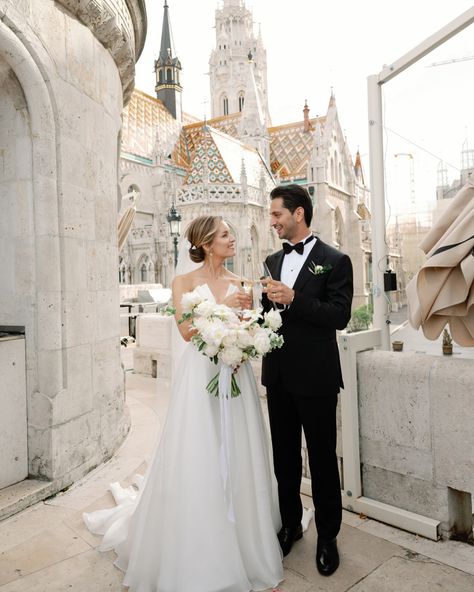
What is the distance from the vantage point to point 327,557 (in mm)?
2514

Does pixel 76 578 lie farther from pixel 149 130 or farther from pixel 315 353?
pixel 149 130

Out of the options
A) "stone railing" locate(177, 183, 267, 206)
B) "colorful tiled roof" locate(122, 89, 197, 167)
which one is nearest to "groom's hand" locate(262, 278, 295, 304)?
"stone railing" locate(177, 183, 267, 206)

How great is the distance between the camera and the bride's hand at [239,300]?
2.52 meters

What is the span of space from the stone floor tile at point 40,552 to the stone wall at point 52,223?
649 mm

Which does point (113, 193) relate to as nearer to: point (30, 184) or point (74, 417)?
point (30, 184)

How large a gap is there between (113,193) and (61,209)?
3.21 feet

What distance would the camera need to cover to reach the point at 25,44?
11.1ft

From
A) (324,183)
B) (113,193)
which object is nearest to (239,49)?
(324,183)

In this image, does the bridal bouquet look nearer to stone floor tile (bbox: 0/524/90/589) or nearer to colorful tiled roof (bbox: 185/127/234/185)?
stone floor tile (bbox: 0/524/90/589)

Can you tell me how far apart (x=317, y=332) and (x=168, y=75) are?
57.0 metres

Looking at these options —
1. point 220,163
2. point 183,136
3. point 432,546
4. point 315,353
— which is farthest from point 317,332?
point 183,136

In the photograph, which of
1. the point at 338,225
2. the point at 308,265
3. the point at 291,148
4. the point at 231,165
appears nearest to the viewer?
the point at 308,265

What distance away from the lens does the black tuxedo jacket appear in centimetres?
254

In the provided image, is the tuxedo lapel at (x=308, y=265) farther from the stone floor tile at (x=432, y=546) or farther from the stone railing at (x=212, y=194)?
the stone railing at (x=212, y=194)
